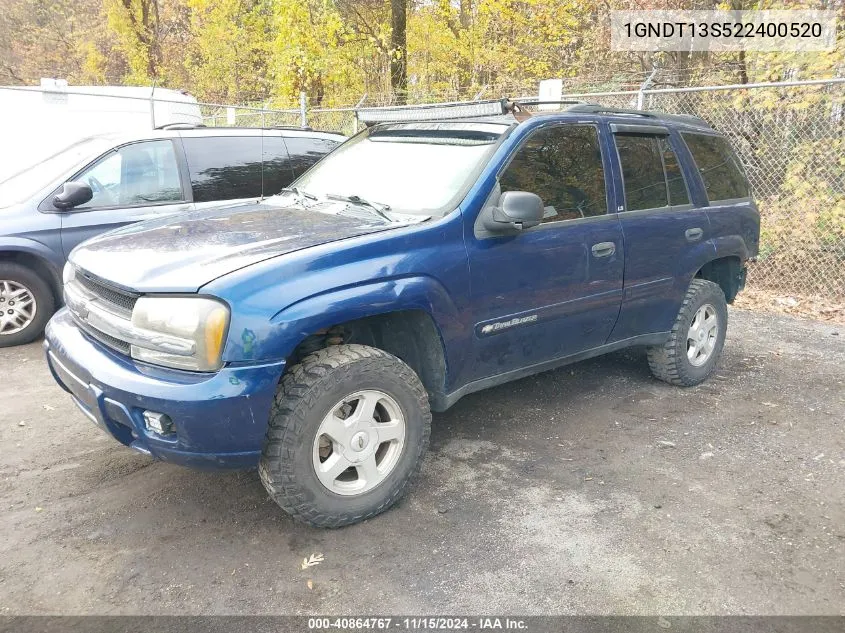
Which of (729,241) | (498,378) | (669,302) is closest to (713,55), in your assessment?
(729,241)

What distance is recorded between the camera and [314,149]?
679 centimetres

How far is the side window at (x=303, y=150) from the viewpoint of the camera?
6.62 m

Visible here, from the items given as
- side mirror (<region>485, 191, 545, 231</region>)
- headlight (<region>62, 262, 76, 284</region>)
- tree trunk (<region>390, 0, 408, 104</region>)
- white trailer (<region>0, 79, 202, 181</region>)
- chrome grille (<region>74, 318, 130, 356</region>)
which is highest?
tree trunk (<region>390, 0, 408, 104</region>)

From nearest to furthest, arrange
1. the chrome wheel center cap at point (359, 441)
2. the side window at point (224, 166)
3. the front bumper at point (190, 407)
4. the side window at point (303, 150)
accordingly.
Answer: the front bumper at point (190, 407)
the chrome wheel center cap at point (359, 441)
the side window at point (224, 166)
the side window at point (303, 150)

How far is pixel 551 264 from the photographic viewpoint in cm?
368

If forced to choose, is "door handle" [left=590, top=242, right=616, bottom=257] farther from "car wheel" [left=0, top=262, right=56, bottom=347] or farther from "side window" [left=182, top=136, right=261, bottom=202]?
"car wheel" [left=0, top=262, right=56, bottom=347]

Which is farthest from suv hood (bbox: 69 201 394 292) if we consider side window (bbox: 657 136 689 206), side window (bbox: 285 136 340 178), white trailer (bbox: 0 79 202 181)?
white trailer (bbox: 0 79 202 181)

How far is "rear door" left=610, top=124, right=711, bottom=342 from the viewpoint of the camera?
4.19 meters

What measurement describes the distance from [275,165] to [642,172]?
12.0 feet

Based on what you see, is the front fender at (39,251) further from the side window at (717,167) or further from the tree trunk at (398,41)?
the tree trunk at (398,41)

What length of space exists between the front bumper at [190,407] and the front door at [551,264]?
1.25 m

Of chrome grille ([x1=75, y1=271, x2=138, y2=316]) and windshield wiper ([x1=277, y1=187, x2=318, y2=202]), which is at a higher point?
windshield wiper ([x1=277, y1=187, x2=318, y2=202])

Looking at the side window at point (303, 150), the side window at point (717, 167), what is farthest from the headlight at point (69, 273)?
the side window at point (717, 167)

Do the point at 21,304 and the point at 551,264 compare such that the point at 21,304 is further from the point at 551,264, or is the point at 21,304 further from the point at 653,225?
the point at 653,225
